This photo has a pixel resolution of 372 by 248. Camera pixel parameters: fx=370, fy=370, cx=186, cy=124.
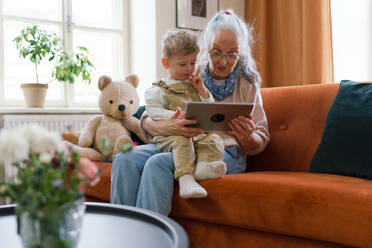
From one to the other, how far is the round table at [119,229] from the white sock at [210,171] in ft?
1.47

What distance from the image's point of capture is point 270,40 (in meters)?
3.11

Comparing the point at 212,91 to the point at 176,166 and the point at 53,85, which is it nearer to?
the point at 176,166

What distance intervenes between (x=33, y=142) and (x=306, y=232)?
0.91m

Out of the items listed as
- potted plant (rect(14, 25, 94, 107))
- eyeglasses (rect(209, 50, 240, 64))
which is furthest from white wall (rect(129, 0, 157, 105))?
eyeglasses (rect(209, 50, 240, 64))

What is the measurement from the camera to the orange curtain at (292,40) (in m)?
2.69

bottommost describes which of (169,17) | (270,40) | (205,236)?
(205,236)

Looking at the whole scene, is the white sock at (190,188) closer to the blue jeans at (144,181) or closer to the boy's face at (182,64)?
the blue jeans at (144,181)

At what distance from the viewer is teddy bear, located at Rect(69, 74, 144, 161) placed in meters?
2.03

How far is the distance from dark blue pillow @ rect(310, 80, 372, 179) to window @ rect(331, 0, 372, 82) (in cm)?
115

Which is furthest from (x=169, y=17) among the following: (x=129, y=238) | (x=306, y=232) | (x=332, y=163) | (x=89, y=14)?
(x=129, y=238)

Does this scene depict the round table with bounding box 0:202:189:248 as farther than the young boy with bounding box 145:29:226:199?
No

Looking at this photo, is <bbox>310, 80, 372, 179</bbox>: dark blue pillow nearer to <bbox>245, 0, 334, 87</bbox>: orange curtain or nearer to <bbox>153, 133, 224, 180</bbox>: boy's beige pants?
<bbox>153, 133, 224, 180</bbox>: boy's beige pants

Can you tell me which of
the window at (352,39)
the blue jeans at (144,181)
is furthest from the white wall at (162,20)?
the blue jeans at (144,181)

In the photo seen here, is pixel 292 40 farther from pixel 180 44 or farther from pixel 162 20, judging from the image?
pixel 180 44
